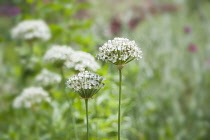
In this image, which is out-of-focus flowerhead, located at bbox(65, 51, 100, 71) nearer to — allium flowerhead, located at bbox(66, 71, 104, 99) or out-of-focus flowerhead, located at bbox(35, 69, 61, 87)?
allium flowerhead, located at bbox(66, 71, 104, 99)

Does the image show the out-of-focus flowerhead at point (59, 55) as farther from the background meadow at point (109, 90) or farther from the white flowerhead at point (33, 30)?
the white flowerhead at point (33, 30)

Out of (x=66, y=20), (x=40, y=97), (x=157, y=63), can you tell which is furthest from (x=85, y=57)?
(x=157, y=63)

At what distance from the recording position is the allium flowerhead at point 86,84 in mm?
1238

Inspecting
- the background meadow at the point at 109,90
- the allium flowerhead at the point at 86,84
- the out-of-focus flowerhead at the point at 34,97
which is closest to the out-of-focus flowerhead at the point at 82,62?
the allium flowerhead at the point at 86,84

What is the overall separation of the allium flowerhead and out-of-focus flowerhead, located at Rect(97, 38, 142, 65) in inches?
3.5

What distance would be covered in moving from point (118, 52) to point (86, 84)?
17 centimetres

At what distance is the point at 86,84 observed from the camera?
124 centimetres

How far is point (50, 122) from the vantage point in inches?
102

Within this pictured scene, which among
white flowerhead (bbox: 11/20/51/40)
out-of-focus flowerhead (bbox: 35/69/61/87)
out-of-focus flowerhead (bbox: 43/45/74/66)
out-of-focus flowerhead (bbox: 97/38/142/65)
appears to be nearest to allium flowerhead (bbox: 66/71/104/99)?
out-of-focus flowerhead (bbox: 97/38/142/65)

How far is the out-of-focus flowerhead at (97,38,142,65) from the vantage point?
4.00 ft

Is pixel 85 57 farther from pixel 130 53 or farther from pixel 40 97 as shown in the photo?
pixel 40 97

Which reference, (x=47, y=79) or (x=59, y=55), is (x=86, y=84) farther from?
(x=47, y=79)

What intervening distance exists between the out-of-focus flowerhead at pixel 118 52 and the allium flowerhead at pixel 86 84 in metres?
0.09

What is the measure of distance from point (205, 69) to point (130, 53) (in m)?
3.50
